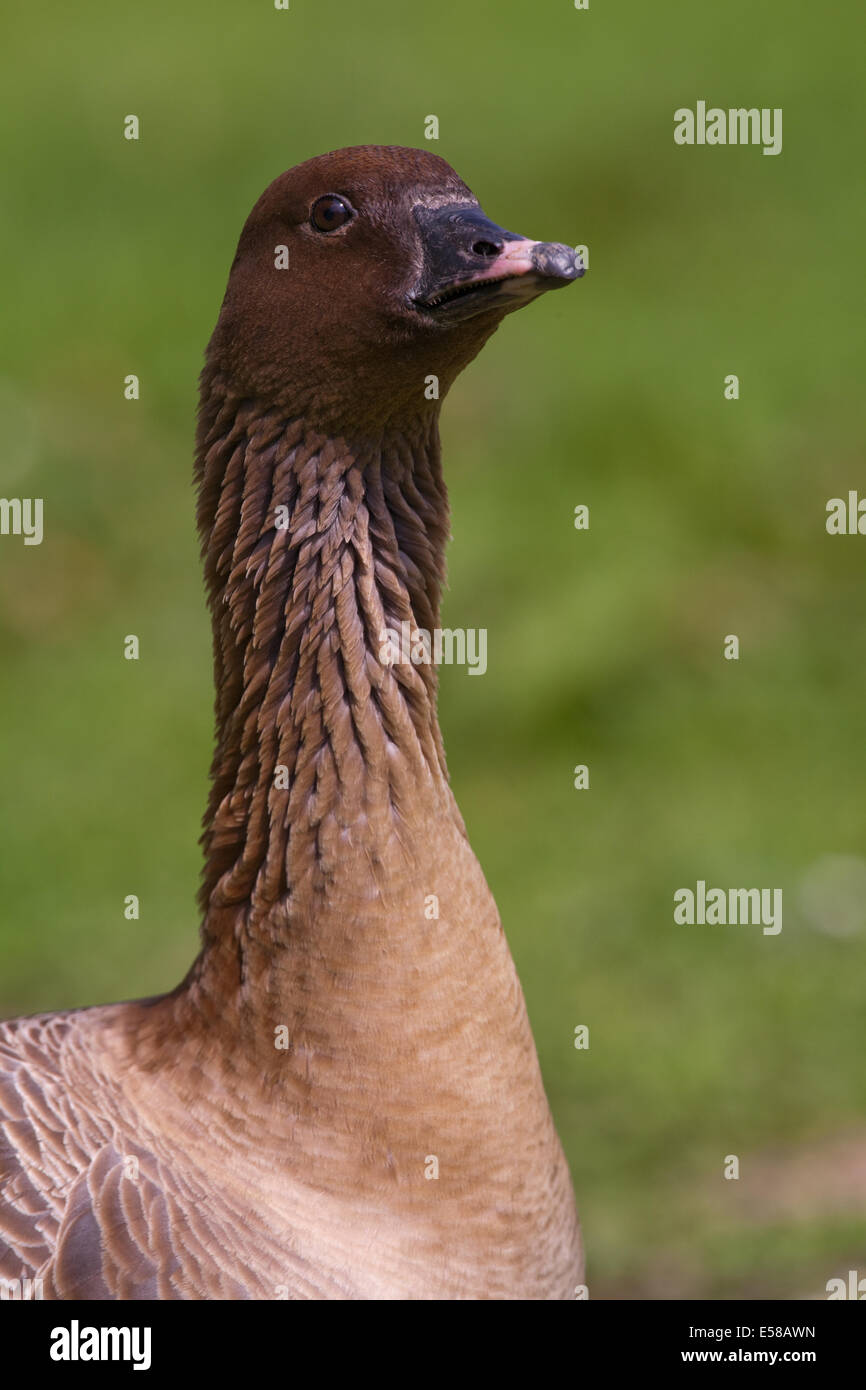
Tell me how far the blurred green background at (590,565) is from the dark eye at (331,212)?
3.64 m

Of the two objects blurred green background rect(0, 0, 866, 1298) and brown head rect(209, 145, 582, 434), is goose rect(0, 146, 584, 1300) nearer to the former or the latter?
brown head rect(209, 145, 582, 434)

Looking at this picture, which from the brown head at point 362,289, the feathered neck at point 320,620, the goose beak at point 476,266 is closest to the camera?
the goose beak at point 476,266

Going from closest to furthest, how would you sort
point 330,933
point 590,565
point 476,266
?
point 476,266
point 330,933
point 590,565

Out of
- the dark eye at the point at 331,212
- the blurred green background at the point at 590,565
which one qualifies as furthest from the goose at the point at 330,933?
the blurred green background at the point at 590,565

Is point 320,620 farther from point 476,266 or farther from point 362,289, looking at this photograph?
point 476,266

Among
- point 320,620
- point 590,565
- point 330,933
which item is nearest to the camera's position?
point 330,933

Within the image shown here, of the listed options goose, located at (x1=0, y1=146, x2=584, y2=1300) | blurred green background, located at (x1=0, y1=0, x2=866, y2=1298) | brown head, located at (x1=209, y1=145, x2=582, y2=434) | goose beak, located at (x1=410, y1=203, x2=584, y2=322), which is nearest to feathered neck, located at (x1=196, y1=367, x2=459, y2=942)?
goose, located at (x1=0, y1=146, x2=584, y2=1300)

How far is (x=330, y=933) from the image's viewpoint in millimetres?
3668

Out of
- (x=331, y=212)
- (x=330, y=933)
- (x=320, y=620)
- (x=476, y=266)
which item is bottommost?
(x=330, y=933)

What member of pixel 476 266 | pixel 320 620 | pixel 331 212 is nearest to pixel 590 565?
pixel 320 620

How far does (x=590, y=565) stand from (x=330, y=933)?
670 centimetres

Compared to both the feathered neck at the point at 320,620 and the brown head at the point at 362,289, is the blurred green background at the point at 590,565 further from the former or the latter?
the brown head at the point at 362,289

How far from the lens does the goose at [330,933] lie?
3.49 m

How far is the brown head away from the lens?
344 centimetres
